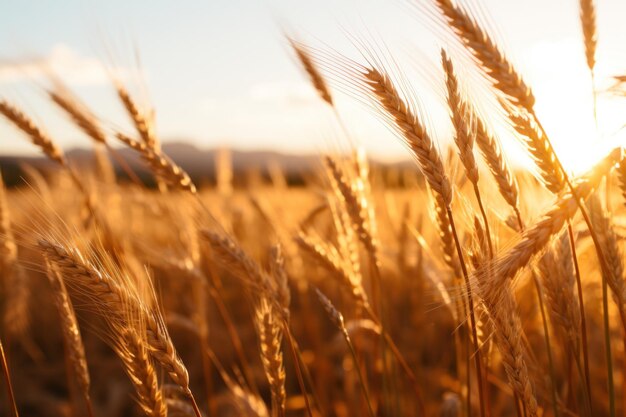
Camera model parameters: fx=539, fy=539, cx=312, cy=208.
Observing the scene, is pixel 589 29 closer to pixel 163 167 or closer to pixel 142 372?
pixel 163 167

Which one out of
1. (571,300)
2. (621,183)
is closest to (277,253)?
(571,300)

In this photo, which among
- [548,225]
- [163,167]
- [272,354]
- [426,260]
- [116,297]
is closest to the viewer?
[548,225]

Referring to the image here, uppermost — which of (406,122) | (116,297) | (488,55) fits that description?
(488,55)

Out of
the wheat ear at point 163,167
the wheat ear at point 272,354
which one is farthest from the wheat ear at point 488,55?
the wheat ear at point 163,167

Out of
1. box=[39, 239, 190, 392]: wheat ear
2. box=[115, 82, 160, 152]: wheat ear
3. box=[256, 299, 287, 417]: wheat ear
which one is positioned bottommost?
box=[256, 299, 287, 417]: wheat ear

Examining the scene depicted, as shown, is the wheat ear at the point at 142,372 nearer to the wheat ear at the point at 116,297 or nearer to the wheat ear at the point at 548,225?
the wheat ear at the point at 116,297

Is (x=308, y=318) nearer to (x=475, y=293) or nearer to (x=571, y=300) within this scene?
(x=571, y=300)

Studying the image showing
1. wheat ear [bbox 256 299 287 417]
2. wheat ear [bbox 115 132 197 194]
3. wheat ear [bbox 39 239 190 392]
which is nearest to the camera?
wheat ear [bbox 39 239 190 392]

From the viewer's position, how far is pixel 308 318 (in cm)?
314

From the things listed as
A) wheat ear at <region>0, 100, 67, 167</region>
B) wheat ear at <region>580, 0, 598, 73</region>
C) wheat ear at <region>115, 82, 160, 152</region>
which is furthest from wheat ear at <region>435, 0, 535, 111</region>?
wheat ear at <region>0, 100, 67, 167</region>

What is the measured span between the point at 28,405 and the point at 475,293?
342 centimetres

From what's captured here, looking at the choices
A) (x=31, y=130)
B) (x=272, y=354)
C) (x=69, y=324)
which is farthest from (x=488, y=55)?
(x=31, y=130)

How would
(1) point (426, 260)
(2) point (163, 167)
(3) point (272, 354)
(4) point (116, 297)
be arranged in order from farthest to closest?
(1) point (426, 260) → (2) point (163, 167) → (3) point (272, 354) → (4) point (116, 297)

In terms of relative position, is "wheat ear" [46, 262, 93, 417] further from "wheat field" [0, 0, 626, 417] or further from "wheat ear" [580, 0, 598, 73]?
"wheat ear" [580, 0, 598, 73]
